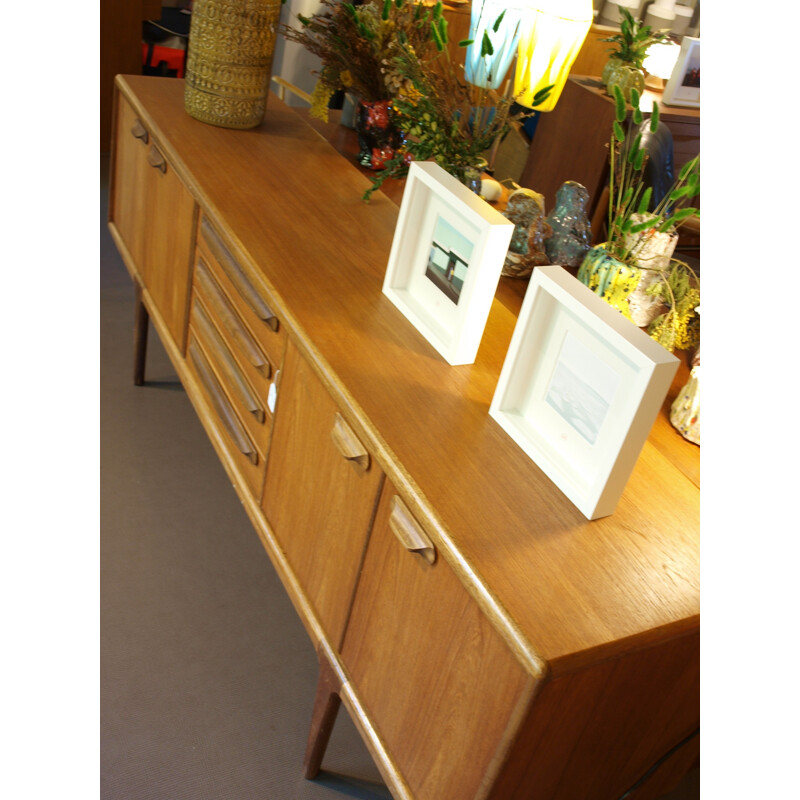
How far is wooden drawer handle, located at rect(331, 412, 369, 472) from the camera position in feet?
3.76

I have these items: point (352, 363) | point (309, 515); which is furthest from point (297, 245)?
point (309, 515)

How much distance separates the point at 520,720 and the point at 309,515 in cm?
60

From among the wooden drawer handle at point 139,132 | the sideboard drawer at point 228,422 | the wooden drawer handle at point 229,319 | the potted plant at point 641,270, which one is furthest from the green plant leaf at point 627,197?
the wooden drawer handle at point 139,132

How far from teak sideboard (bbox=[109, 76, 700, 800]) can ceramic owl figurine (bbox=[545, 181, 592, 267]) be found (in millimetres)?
118

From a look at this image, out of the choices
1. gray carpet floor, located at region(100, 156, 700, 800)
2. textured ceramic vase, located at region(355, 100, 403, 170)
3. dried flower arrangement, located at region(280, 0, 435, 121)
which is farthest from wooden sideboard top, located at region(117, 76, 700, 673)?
gray carpet floor, located at region(100, 156, 700, 800)

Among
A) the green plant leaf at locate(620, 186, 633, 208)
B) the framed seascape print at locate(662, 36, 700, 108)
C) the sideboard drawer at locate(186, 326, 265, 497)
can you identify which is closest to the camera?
the green plant leaf at locate(620, 186, 633, 208)

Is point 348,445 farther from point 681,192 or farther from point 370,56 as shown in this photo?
point 370,56

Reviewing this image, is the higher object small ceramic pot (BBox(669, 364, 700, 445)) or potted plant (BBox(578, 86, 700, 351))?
potted plant (BBox(578, 86, 700, 351))

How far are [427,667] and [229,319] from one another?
2.83 feet

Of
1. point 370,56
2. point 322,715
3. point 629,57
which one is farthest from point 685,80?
point 322,715

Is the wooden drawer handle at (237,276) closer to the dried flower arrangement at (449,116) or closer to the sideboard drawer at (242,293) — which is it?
the sideboard drawer at (242,293)

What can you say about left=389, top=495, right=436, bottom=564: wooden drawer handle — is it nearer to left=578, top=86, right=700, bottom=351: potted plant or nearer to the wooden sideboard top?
the wooden sideboard top

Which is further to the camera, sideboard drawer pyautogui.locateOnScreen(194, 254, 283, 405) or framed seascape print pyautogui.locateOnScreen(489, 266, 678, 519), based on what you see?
sideboard drawer pyautogui.locateOnScreen(194, 254, 283, 405)

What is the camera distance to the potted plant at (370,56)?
1852mm
